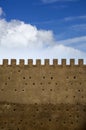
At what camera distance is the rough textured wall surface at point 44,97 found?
43.4 m

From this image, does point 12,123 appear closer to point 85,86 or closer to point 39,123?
point 39,123

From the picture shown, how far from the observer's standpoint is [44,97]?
43938 millimetres

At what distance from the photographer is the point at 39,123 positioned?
4359 cm

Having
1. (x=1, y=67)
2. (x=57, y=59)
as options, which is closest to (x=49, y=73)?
(x=57, y=59)

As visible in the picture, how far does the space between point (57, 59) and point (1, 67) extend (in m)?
5.35

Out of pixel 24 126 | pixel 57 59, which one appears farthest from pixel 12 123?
pixel 57 59

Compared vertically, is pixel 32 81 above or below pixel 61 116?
above

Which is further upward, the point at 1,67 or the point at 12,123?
the point at 1,67

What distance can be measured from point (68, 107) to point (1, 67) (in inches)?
289

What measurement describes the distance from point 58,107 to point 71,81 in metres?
2.63

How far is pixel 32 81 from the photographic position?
44406 millimetres

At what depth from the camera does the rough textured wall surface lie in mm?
43375

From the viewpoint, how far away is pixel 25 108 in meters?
44.0

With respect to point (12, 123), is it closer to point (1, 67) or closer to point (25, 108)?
point (25, 108)
